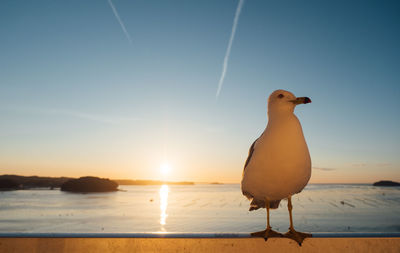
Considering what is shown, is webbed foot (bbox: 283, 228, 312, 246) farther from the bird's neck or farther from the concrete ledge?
the bird's neck

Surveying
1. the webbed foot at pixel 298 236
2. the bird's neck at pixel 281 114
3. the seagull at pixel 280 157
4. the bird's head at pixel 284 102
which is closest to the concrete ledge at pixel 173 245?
the webbed foot at pixel 298 236

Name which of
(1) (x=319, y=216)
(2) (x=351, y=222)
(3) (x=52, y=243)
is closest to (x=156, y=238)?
(3) (x=52, y=243)

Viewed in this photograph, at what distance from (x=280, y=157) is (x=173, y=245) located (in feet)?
4.43

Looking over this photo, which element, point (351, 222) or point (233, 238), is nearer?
point (233, 238)

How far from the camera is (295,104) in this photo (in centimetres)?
356

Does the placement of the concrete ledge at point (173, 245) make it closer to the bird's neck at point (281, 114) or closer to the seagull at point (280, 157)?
the seagull at point (280, 157)

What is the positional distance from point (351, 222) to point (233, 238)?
127 m

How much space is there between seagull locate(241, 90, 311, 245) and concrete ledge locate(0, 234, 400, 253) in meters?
0.48

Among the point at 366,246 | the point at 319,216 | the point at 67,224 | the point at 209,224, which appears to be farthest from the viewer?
the point at 319,216

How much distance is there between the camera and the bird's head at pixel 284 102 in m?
3.54

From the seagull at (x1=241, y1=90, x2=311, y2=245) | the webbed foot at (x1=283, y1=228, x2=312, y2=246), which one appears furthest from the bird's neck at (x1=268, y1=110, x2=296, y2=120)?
the webbed foot at (x1=283, y1=228, x2=312, y2=246)

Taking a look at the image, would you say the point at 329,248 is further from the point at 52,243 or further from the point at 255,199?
the point at 52,243

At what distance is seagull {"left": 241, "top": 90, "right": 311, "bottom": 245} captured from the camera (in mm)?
3234

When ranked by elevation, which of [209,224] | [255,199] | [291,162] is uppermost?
[291,162]
